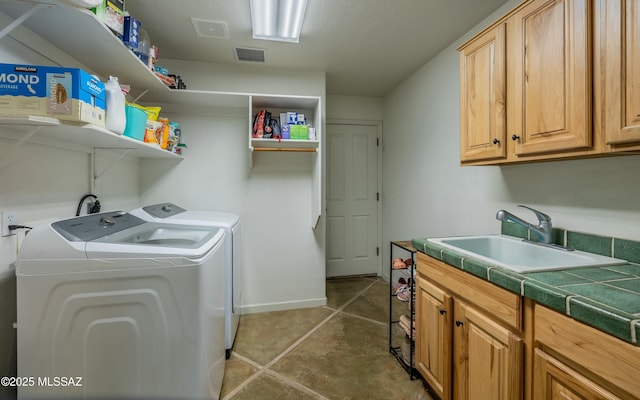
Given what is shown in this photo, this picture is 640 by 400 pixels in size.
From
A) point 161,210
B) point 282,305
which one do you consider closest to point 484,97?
point 161,210

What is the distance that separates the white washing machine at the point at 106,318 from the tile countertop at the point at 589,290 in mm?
1225

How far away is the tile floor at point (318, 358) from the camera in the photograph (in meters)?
1.65

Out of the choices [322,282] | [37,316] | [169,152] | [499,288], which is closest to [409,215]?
[322,282]

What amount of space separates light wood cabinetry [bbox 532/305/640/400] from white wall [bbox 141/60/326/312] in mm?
2043

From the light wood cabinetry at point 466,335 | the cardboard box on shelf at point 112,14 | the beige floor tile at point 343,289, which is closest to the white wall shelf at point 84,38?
the cardboard box on shelf at point 112,14

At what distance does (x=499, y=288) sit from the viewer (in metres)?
1.07

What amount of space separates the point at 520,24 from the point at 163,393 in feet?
7.61

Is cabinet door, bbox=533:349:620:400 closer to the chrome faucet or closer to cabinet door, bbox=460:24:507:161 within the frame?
the chrome faucet

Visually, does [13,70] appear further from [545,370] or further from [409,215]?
[409,215]

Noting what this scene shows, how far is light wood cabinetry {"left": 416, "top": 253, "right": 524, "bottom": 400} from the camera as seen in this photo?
3.36ft

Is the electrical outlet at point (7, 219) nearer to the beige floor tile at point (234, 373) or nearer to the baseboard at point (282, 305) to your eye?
the beige floor tile at point (234, 373)

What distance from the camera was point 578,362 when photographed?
2.58 ft

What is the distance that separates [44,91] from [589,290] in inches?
78.8

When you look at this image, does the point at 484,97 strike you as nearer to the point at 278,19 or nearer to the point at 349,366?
the point at 278,19
